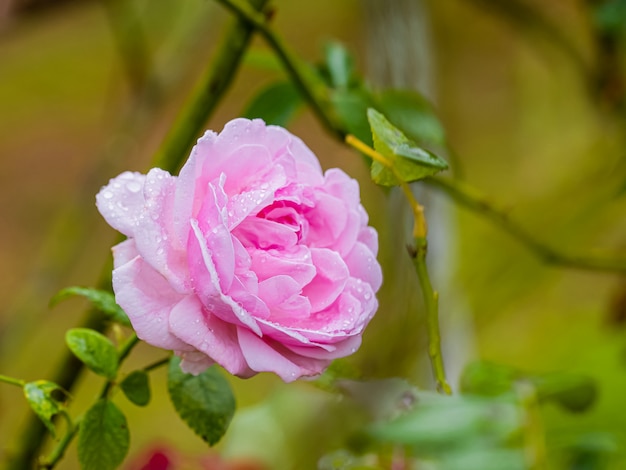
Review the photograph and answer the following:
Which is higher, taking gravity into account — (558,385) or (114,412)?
(558,385)

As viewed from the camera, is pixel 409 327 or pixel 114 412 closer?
pixel 114 412

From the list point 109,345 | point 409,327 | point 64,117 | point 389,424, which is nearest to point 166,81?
point 409,327

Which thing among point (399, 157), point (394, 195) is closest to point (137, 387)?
point (399, 157)

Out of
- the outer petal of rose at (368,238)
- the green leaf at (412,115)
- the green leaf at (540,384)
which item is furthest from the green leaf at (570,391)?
the outer petal of rose at (368,238)

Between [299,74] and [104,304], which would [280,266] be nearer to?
[104,304]

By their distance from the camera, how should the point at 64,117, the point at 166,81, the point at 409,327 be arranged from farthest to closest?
the point at 64,117 → the point at 166,81 → the point at 409,327

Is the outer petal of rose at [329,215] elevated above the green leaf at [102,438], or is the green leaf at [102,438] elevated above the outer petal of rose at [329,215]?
the outer petal of rose at [329,215]

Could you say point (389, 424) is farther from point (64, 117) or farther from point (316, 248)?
point (64, 117)

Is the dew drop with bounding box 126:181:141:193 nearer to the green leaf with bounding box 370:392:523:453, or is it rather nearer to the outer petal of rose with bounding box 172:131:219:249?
the outer petal of rose with bounding box 172:131:219:249

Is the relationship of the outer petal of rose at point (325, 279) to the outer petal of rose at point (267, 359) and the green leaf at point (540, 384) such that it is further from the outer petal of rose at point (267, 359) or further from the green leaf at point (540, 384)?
the green leaf at point (540, 384)
